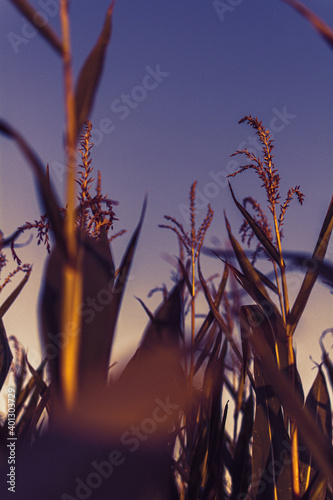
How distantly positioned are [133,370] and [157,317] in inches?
12.8

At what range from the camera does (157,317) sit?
106 cm

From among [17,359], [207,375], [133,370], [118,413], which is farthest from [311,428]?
[17,359]

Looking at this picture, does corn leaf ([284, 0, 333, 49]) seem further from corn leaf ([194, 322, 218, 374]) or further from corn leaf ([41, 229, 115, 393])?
corn leaf ([194, 322, 218, 374])

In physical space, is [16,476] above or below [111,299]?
below

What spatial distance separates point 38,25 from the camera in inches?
17.9

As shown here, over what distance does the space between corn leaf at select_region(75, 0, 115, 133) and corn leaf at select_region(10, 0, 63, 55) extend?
0.04 meters

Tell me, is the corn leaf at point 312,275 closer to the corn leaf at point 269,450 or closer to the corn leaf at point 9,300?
the corn leaf at point 269,450

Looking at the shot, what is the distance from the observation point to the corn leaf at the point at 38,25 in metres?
0.46

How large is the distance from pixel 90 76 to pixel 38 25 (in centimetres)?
8

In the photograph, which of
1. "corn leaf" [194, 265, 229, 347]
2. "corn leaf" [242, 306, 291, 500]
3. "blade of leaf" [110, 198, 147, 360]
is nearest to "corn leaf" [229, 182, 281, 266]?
"corn leaf" [242, 306, 291, 500]

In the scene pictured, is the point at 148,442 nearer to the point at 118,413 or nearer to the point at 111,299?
the point at 118,413

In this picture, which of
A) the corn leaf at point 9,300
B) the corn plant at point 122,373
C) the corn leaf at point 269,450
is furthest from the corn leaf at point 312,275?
the corn leaf at point 9,300

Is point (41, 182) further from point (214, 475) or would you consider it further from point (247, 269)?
point (214, 475)

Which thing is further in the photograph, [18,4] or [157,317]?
[157,317]
